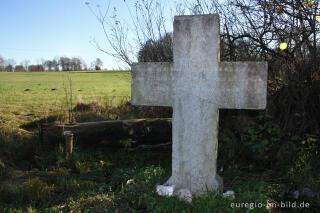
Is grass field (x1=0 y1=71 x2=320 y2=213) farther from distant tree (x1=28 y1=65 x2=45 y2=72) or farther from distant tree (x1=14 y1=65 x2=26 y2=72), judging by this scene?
distant tree (x1=14 y1=65 x2=26 y2=72)

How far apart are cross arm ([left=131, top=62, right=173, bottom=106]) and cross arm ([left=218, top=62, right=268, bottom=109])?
0.58m

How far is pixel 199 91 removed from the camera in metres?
2.91

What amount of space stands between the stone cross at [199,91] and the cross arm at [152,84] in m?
0.01

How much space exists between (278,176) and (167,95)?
1.94 metres

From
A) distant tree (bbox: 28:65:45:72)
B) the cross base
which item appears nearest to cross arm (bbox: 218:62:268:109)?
the cross base

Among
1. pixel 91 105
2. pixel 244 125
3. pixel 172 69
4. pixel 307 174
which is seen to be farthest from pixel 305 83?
pixel 91 105

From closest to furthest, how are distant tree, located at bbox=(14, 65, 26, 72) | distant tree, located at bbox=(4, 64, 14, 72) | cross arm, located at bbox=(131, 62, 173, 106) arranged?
cross arm, located at bbox=(131, 62, 173, 106)
distant tree, located at bbox=(4, 64, 14, 72)
distant tree, located at bbox=(14, 65, 26, 72)

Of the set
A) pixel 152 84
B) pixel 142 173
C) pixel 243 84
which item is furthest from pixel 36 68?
pixel 243 84

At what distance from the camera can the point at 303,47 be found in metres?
4.66

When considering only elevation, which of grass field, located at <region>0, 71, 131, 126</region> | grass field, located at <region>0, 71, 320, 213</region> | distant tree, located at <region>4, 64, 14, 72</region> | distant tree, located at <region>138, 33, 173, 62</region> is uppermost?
distant tree, located at <region>4, 64, 14, 72</region>

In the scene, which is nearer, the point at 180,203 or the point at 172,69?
the point at 180,203

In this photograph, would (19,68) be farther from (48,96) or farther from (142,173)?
(142,173)

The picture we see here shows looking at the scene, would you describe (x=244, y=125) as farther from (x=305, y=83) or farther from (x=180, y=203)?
(x=180, y=203)

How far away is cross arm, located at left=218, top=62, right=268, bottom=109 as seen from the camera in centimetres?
276
